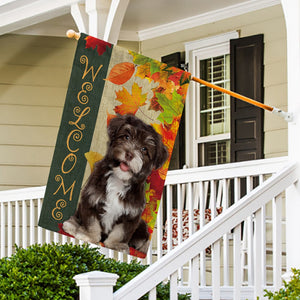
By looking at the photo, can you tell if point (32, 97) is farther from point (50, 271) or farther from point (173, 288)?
point (173, 288)

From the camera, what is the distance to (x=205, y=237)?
11.1 ft

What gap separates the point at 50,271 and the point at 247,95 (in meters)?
3.42

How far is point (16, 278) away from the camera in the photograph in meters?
3.96

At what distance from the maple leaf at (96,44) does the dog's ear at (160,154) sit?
2.10ft

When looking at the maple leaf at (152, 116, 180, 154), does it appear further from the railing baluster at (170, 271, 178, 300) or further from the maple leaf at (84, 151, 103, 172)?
the railing baluster at (170, 271, 178, 300)

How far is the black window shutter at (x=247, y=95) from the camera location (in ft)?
21.9

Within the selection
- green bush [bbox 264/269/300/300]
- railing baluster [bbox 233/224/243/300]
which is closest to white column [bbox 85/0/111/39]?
railing baluster [bbox 233/224/243/300]

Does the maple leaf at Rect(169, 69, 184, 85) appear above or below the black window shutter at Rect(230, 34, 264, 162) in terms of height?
below

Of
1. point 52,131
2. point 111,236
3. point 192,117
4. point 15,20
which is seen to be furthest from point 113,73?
point 52,131

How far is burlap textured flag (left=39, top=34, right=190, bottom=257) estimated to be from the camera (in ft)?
13.2

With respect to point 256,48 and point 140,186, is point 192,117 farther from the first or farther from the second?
point 140,186

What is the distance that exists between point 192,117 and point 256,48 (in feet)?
3.66

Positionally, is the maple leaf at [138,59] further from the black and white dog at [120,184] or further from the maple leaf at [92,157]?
the maple leaf at [92,157]

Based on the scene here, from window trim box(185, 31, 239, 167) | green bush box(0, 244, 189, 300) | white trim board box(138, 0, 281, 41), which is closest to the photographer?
green bush box(0, 244, 189, 300)
